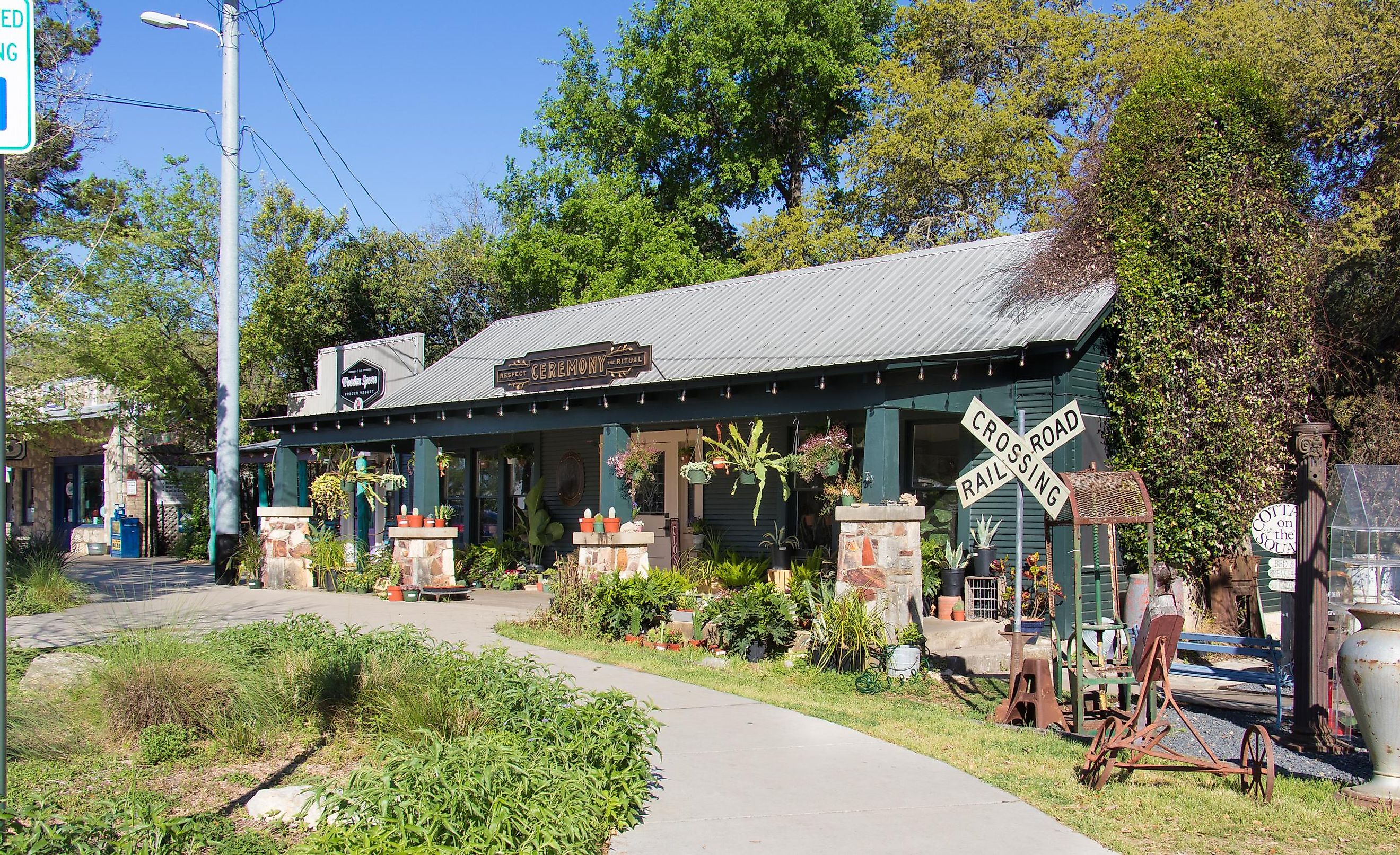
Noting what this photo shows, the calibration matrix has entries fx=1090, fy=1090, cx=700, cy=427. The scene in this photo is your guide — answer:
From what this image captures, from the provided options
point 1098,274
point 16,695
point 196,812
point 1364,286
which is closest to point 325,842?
point 196,812

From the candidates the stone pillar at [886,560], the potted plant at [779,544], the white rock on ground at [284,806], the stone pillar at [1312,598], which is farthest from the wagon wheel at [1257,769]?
the potted plant at [779,544]

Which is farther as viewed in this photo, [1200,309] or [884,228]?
[884,228]

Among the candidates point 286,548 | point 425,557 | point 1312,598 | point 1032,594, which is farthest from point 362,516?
point 1312,598

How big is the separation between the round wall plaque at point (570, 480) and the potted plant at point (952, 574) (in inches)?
309

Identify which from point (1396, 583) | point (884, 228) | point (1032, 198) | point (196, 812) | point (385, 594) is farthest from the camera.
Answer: point (884, 228)

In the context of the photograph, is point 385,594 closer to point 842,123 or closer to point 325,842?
point 325,842

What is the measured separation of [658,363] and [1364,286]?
377 inches

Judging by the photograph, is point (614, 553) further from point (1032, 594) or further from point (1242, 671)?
point (1242, 671)

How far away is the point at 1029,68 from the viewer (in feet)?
76.1

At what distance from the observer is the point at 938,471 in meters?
14.2

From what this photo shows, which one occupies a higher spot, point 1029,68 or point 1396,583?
point 1029,68

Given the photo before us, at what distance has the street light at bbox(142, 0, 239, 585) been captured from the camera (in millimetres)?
14164

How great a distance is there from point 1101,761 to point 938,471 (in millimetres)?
8193

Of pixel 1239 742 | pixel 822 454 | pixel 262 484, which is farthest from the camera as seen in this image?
pixel 262 484
